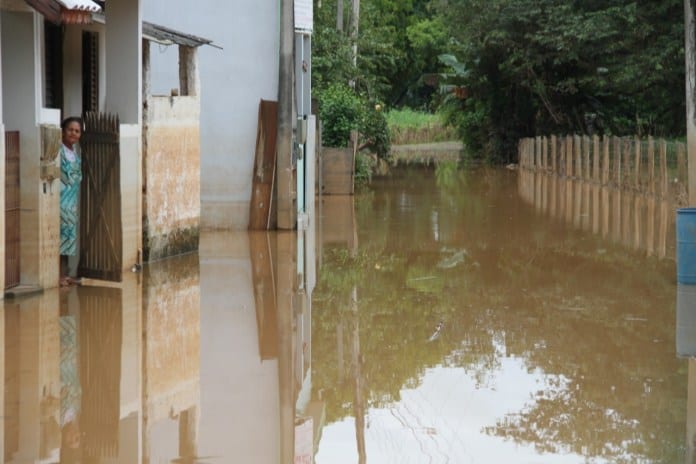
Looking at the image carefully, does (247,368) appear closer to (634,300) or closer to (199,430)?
(199,430)

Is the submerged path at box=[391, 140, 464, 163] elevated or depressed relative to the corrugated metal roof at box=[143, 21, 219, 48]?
depressed

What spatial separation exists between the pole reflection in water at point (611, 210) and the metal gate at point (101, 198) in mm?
7905

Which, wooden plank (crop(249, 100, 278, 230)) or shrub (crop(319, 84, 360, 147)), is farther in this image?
shrub (crop(319, 84, 360, 147))

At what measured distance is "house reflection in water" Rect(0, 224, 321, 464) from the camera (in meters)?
7.85

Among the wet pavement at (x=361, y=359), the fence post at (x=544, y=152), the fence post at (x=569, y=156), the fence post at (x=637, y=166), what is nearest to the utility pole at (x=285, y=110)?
the wet pavement at (x=361, y=359)

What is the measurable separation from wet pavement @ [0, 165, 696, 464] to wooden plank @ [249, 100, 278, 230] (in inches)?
56.3

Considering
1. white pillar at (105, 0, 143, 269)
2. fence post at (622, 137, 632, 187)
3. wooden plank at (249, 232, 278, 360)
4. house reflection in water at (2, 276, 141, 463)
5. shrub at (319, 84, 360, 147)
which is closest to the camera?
house reflection in water at (2, 276, 141, 463)

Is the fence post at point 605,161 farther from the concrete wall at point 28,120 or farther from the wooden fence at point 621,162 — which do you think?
the concrete wall at point 28,120

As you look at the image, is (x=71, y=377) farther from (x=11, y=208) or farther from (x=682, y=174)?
(x=682, y=174)

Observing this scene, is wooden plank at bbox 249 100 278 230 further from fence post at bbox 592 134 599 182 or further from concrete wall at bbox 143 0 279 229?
fence post at bbox 592 134 599 182

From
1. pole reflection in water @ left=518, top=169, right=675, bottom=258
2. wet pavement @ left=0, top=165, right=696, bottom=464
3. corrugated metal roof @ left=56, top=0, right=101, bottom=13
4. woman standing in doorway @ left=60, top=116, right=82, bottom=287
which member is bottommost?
wet pavement @ left=0, top=165, right=696, bottom=464

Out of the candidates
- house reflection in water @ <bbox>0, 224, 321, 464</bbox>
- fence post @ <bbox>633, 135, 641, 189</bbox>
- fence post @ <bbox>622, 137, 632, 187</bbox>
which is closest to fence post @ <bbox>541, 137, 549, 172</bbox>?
fence post @ <bbox>622, 137, 632, 187</bbox>

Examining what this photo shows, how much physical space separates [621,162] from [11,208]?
20.4 metres

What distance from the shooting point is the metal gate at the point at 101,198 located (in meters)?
14.4
